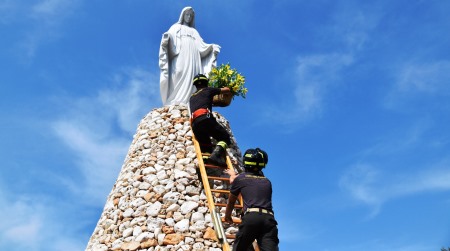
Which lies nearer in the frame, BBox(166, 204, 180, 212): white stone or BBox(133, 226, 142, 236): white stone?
BBox(133, 226, 142, 236): white stone

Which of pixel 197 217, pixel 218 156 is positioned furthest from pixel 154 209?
pixel 218 156

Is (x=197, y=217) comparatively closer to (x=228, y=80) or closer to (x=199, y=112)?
(x=199, y=112)

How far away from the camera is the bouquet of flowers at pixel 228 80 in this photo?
9.74 m

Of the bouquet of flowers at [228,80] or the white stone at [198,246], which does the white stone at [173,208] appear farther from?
the bouquet of flowers at [228,80]

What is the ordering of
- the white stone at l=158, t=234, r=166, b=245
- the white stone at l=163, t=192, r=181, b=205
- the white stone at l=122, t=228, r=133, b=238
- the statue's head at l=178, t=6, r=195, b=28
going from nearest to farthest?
the white stone at l=158, t=234, r=166, b=245 < the white stone at l=122, t=228, r=133, b=238 < the white stone at l=163, t=192, r=181, b=205 < the statue's head at l=178, t=6, r=195, b=28

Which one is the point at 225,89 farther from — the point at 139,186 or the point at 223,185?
the point at 139,186

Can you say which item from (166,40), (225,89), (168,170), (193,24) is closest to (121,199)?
(168,170)

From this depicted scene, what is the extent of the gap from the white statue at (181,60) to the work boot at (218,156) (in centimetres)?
297

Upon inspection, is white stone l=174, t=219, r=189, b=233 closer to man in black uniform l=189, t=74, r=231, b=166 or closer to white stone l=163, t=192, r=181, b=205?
white stone l=163, t=192, r=181, b=205

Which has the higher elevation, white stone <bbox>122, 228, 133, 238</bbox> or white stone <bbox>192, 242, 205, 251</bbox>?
white stone <bbox>122, 228, 133, 238</bbox>

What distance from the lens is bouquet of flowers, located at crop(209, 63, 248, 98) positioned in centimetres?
974

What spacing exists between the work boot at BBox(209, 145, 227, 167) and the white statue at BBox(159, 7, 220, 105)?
2969 mm

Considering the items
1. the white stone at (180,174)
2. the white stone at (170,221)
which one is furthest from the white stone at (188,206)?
the white stone at (180,174)

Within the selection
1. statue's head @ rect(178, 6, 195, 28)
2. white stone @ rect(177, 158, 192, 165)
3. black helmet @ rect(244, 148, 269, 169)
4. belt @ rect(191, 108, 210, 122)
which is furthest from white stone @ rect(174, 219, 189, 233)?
statue's head @ rect(178, 6, 195, 28)
